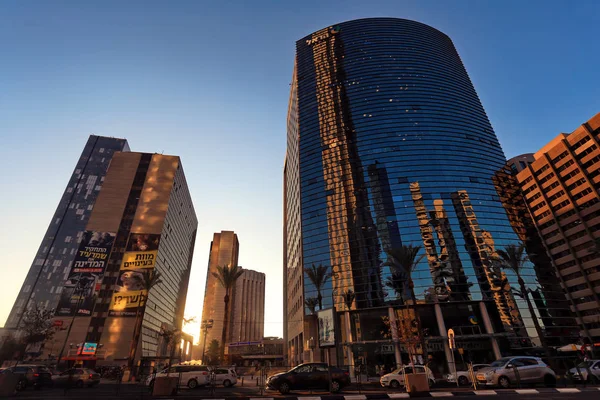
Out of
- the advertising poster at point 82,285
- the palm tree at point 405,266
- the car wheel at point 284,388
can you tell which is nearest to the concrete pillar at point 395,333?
the palm tree at point 405,266

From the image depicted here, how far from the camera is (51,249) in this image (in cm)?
11188

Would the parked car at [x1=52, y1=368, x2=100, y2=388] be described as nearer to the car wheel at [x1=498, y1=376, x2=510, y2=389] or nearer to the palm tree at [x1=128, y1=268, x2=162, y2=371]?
the palm tree at [x1=128, y1=268, x2=162, y2=371]

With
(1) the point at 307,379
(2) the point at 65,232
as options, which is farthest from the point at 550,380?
(2) the point at 65,232

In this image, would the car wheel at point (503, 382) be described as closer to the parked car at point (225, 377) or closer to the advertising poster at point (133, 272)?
the parked car at point (225, 377)

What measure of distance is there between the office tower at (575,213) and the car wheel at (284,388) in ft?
284

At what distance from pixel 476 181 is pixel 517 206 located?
12.1 meters

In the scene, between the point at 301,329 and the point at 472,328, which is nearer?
the point at 472,328

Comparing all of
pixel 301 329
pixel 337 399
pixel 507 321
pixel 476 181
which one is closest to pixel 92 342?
pixel 301 329

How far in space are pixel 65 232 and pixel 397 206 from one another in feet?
403

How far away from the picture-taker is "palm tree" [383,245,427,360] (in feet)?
129

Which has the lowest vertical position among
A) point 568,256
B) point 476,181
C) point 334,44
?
point 568,256

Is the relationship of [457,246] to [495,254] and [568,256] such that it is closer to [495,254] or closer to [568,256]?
[495,254]

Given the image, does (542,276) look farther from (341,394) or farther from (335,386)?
Result: (341,394)

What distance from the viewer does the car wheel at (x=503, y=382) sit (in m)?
18.2
